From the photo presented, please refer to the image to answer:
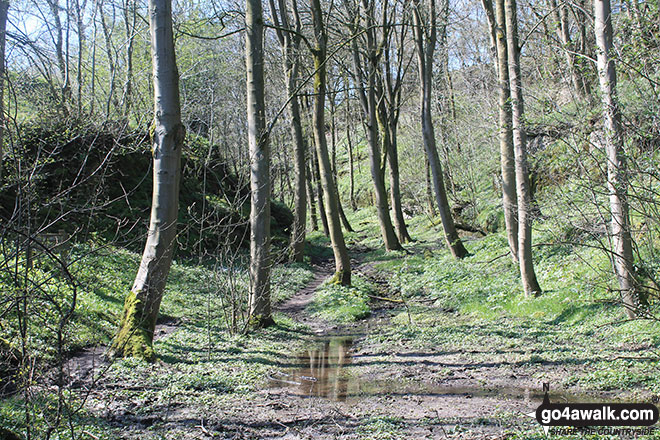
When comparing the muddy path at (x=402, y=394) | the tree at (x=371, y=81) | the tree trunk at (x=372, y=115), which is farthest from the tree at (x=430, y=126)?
the muddy path at (x=402, y=394)

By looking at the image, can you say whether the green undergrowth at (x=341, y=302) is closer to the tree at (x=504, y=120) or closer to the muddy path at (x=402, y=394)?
the muddy path at (x=402, y=394)

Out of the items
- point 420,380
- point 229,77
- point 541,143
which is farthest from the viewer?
point 229,77

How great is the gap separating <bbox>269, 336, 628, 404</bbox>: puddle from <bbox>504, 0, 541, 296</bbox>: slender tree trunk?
13.6 ft

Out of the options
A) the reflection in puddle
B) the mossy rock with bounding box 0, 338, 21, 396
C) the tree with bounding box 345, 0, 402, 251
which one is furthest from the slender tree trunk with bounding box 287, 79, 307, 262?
the mossy rock with bounding box 0, 338, 21, 396

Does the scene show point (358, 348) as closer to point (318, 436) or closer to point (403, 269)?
point (318, 436)

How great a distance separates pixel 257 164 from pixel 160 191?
264cm

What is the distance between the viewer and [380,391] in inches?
227

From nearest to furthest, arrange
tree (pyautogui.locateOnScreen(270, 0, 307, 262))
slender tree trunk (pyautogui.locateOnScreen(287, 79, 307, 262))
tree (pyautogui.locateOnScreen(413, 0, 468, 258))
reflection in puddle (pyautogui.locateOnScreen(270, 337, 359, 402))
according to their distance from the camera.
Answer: reflection in puddle (pyautogui.locateOnScreen(270, 337, 359, 402)), tree (pyautogui.locateOnScreen(270, 0, 307, 262)), tree (pyautogui.locateOnScreen(413, 0, 468, 258)), slender tree trunk (pyautogui.locateOnScreen(287, 79, 307, 262))

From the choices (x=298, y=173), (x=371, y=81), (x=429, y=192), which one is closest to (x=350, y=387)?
(x=298, y=173)

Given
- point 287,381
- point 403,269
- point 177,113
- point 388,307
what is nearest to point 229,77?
point 403,269

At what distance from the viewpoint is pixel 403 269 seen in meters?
16.0

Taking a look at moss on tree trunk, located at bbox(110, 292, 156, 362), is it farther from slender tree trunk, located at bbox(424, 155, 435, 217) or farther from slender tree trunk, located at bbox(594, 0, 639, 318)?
slender tree trunk, located at bbox(424, 155, 435, 217)

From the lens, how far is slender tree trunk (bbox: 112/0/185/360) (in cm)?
666

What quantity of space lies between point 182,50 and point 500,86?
71.4 ft
